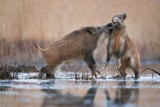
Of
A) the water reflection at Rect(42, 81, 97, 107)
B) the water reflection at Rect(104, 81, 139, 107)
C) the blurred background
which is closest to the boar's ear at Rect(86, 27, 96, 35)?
the blurred background

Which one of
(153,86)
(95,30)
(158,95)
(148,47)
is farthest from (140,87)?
(148,47)

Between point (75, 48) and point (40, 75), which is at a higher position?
point (75, 48)

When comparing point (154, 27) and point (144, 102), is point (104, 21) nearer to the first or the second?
point (154, 27)

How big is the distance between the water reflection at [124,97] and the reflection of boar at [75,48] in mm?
2654

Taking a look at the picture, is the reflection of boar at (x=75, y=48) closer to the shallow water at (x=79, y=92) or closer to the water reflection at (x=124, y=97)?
the shallow water at (x=79, y=92)

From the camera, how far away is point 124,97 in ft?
28.1

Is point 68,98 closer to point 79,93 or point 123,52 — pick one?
point 79,93

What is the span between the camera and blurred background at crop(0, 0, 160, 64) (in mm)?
16688

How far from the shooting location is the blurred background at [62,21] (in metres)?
16.7

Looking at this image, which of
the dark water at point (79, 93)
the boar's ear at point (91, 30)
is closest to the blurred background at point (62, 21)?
the boar's ear at point (91, 30)

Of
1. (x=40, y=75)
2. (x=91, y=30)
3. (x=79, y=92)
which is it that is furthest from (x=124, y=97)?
(x=91, y=30)

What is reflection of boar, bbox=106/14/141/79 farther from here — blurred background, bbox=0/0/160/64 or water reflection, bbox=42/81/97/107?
blurred background, bbox=0/0/160/64

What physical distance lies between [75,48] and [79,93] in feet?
12.8

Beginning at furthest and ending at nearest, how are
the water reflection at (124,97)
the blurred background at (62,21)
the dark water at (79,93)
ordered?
the blurred background at (62,21), the dark water at (79,93), the water reflection at (124,97)
